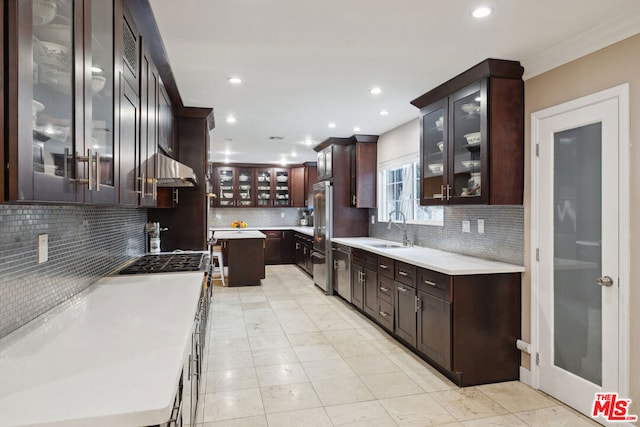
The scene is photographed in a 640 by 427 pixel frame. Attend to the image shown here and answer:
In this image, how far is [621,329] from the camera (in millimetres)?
2309

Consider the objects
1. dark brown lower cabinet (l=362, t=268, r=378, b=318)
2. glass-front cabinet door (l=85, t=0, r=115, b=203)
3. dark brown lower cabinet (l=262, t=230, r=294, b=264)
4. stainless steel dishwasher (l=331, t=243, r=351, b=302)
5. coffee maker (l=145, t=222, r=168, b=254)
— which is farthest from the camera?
dark brown lower cabinet (l=262, t=230, r=294, b=264)

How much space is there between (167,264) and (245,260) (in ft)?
11.6

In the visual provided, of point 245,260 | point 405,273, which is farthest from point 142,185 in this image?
point 245,260

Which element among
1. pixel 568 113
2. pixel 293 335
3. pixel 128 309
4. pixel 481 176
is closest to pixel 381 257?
pixel 293 335

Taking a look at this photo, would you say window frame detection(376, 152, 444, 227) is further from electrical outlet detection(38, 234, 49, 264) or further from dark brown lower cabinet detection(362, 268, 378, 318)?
electrical outlet detection(38, 234, 49, 264)

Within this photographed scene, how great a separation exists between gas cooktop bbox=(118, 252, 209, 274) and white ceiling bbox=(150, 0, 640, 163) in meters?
1.58

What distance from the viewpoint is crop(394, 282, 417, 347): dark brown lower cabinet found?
11.6 ft

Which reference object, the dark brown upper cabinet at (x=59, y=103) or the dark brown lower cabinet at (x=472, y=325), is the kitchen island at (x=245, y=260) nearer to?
the dark brown lower cabinet at (x=472, y=325)

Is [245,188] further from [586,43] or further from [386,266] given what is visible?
[586,43]

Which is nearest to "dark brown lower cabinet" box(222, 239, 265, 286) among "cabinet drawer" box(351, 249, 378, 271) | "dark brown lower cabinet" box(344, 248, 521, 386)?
"cabinet drawer" box(351, 249, 378, 271)

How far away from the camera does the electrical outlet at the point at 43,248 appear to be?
169 centimetres

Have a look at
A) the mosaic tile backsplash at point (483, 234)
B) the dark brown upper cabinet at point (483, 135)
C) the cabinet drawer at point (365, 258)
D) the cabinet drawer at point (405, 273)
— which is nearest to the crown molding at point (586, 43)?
the dark brown upper cabinet at point (483, 135)

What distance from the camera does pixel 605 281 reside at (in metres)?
2.40

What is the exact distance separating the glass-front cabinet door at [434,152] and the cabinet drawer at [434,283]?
706 mm
